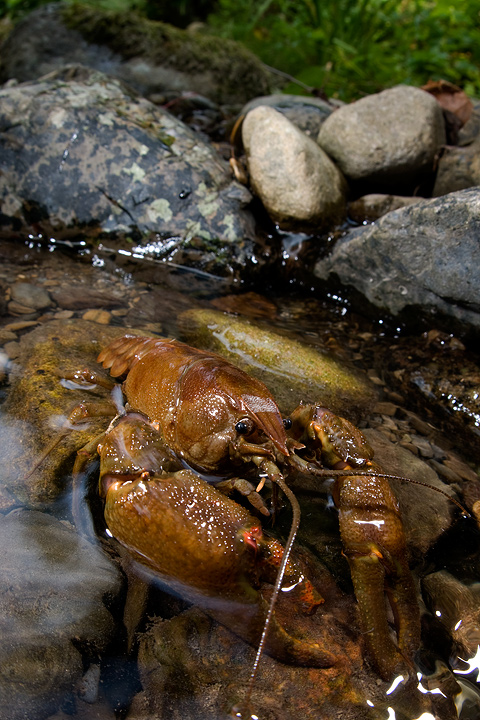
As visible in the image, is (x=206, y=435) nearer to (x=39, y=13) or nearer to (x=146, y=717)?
(x=146, y=717)

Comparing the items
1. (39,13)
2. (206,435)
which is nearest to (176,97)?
(39,13)

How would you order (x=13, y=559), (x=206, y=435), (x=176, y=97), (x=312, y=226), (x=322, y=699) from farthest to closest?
(x=176, y=97) → (x=312, y=226) → (x=206, y=435) → (x=13, y=559) → (x=322, y=699)

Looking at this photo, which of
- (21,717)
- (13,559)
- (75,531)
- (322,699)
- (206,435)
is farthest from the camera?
(206,435)

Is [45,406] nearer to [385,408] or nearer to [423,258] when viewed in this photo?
[385,408]

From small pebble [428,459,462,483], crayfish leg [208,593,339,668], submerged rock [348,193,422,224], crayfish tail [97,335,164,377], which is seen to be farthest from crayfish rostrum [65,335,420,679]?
submerged rock [348,193,422,224]

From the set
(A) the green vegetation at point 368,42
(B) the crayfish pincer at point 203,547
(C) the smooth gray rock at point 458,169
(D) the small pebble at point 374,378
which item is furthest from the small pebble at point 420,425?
(A) the green vegetation at point 368,42

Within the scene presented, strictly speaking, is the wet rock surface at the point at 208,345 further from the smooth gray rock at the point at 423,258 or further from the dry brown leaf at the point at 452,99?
the dry brown leaf at the point at 452,99

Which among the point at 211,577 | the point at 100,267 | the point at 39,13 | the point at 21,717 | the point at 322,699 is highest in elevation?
the point at 39,13
